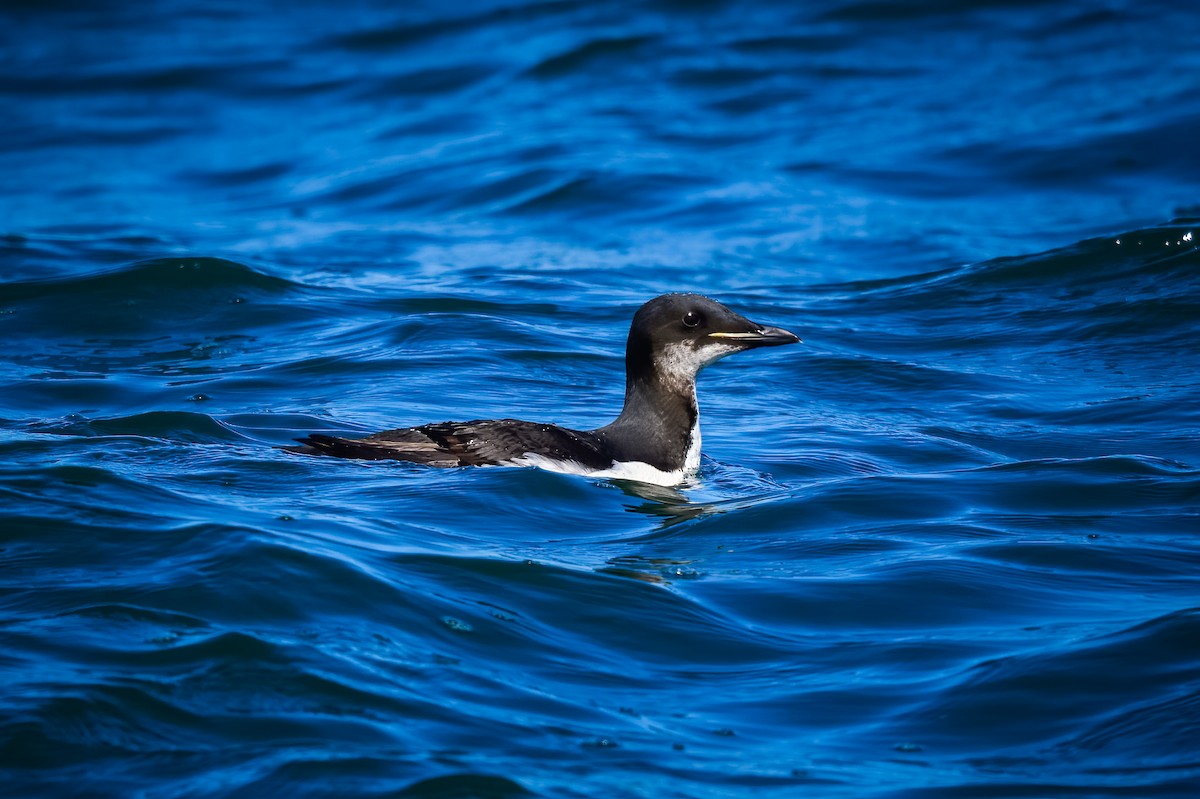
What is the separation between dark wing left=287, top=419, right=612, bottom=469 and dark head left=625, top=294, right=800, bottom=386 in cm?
86

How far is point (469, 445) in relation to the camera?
322 inches

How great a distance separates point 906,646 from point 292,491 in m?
3.28

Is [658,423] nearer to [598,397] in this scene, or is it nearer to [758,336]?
[758,336]

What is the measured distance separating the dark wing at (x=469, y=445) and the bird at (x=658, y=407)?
1cm

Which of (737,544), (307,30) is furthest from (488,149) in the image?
(737,544)

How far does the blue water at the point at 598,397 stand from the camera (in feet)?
17.3

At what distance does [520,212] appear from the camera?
54.3ft

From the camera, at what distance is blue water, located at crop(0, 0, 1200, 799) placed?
207 inches

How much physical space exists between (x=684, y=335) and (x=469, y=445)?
150 centimetres

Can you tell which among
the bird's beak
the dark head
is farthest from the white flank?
the bird's beak

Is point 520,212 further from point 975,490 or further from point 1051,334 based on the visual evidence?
point 975,490

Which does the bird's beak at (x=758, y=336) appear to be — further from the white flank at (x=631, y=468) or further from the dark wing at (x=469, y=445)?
the dark wing at (x=469, y=445)

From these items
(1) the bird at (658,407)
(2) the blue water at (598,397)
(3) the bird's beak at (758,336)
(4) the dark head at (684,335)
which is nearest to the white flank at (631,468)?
(1) the bird at (658,407)

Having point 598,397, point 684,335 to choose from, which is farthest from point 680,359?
point 598,397
